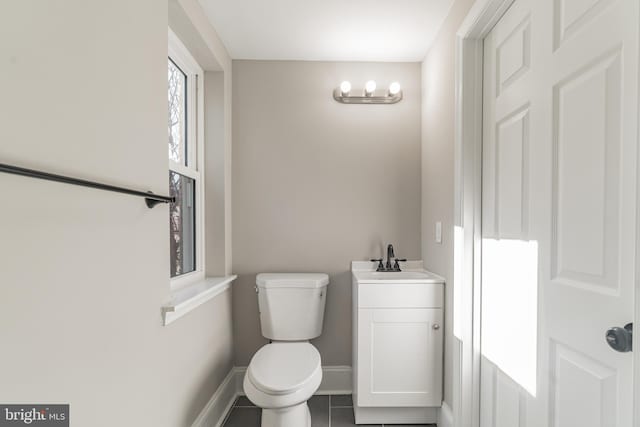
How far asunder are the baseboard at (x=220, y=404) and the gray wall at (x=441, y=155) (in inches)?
50.9

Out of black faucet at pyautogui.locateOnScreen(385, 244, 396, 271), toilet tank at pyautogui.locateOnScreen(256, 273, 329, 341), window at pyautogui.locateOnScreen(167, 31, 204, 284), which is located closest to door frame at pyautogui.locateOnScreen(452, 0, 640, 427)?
black faucet at pyautogui.locateOnScreen(385, 244, 396, 271)

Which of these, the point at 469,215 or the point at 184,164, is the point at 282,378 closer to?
the point at 469,215

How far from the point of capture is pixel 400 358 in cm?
193

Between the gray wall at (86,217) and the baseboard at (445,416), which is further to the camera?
the baseboard at (445,416)

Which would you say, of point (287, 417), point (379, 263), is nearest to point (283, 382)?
point (287, 417)

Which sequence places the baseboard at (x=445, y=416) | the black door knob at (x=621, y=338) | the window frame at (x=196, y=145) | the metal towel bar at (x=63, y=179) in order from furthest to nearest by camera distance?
the window frame at (x=196, y=145)
the baseboard at (x=445, y=416)
the black door knob at (x=621, y=338)
the metal towel bar at (x=63, y=179)

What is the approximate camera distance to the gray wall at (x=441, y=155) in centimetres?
179

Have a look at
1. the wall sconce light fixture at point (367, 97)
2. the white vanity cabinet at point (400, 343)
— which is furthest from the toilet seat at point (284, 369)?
the wall sconce light fixture at point (367, 97)

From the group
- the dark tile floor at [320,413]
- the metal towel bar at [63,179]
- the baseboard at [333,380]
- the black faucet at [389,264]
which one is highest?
the metal towel bar at [63,179]

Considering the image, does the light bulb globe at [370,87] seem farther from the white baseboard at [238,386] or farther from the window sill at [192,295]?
the white baseboard at [238,386]

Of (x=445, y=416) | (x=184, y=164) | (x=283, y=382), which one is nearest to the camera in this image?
(x=283, y=382)

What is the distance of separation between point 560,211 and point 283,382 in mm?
1296

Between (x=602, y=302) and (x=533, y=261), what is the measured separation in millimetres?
319

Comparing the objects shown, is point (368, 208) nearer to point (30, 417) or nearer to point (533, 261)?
point (533, 261)
